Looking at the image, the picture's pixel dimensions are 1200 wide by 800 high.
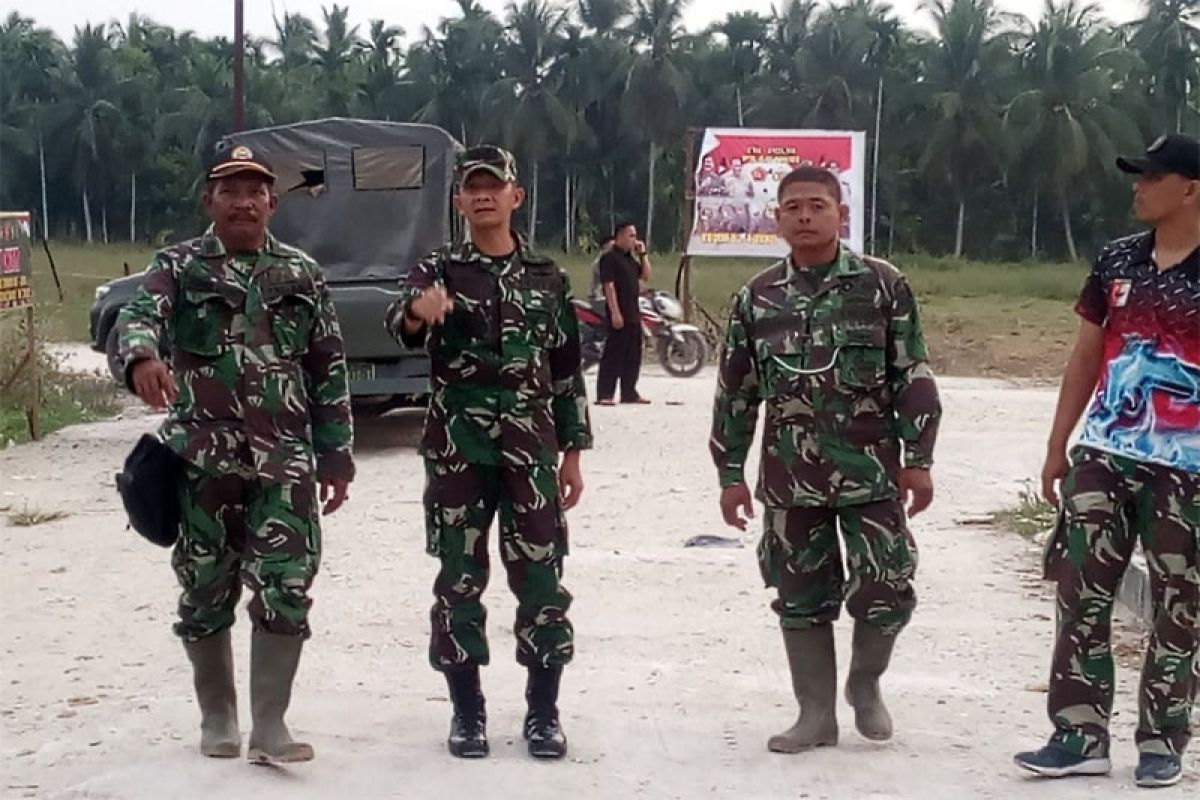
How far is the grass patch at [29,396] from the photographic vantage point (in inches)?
534

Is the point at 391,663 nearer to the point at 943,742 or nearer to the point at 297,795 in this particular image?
the point at 297,795

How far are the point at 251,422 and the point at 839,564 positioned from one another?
5.58 feet

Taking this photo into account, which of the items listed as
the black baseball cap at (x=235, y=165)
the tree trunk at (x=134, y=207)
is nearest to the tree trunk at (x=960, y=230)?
the tree trunk at (x=134, y=207)

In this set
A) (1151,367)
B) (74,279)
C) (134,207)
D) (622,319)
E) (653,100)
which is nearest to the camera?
(1151,367)

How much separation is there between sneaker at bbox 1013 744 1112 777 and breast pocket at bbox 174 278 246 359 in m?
2.45

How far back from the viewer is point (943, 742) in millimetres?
5098

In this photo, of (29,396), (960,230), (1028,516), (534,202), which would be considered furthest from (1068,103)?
(1028,516)

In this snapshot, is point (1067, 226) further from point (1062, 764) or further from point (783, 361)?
point (1062, 764)

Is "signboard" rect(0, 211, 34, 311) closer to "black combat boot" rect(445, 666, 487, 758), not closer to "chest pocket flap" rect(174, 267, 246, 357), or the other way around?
"chest pocket flap" rect(174, 267, 246, 357)

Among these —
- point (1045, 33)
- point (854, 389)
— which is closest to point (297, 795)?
point (854, 389)

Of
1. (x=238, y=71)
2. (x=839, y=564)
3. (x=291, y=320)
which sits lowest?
(x=839, y=564)

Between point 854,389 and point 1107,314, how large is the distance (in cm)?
71

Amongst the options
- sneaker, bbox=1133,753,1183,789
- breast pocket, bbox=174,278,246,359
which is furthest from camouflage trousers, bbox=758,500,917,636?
breast pocket, bbox=174,278,246,359

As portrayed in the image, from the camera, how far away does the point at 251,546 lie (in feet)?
15.1
